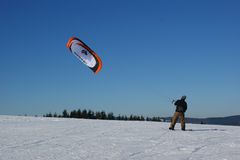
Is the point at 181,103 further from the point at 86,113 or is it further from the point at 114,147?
the point at 86,113

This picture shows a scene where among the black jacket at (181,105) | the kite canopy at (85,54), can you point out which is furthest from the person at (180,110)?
the kite canopy at (85,54)

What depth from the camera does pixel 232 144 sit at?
11.1 metres

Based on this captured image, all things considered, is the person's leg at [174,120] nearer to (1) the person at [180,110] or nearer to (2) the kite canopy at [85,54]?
(1) the person at [180,110]

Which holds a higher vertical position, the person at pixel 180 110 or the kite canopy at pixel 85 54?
the kite canopy at pixel 85 54

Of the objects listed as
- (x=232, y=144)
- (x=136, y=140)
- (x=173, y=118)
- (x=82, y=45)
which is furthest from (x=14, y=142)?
(x=82, y=45)

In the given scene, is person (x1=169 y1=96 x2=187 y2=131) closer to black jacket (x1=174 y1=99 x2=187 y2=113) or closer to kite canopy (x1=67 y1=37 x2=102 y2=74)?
black jacket (x1=174 y1=99 x2=187 y2=113)

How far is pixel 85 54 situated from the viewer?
20.6 m

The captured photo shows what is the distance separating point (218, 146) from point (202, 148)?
30.9 inches

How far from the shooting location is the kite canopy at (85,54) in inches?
788

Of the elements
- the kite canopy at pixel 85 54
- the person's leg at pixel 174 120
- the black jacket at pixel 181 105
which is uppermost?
the kite canopy at pixel 85 54

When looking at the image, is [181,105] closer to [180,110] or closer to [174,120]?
[180,110]

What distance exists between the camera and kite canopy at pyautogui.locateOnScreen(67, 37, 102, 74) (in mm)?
20016

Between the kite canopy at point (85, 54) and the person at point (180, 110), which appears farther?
the kite canopy at point (85, 54)

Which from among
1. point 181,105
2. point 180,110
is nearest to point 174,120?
point 180,110
